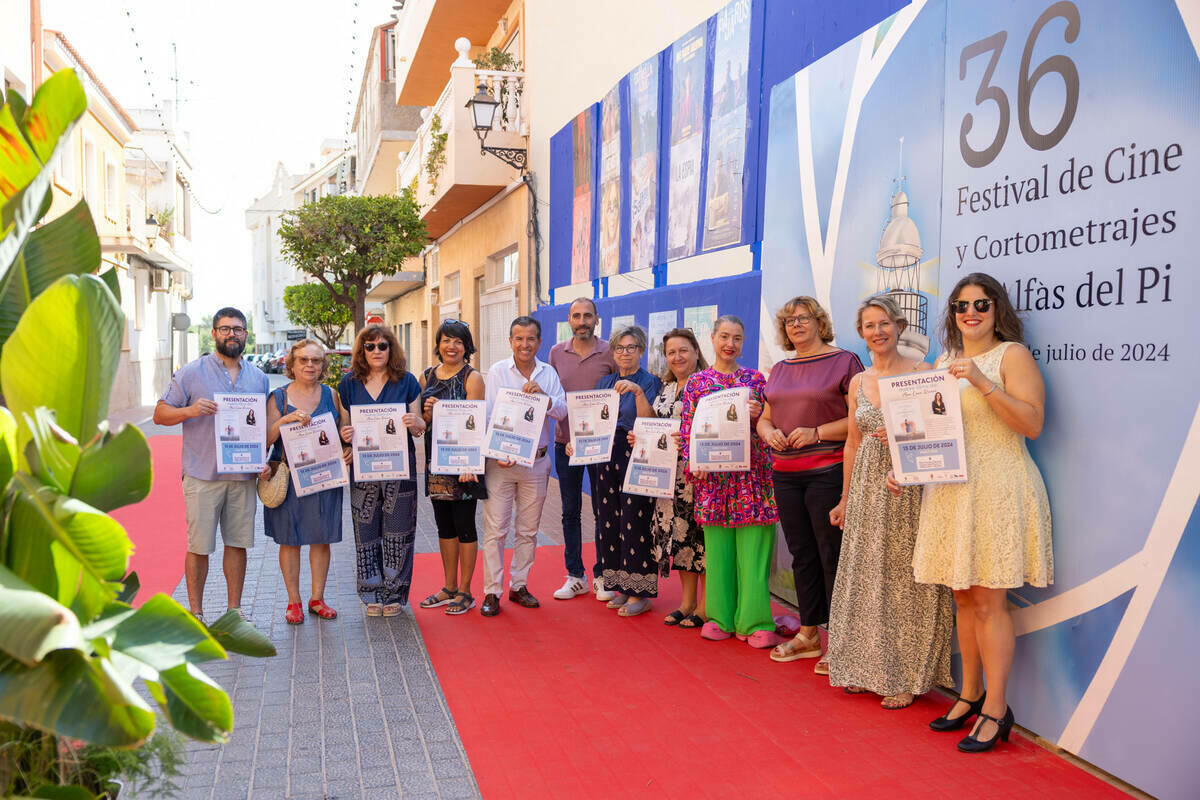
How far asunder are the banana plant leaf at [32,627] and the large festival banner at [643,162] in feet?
28.8

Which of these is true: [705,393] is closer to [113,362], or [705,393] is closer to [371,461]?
[371,461]

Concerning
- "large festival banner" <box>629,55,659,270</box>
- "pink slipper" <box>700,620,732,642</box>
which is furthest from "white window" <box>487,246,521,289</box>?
"pink slipper" <box>700,620,732,642</box>

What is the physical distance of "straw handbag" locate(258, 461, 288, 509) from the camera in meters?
6.09

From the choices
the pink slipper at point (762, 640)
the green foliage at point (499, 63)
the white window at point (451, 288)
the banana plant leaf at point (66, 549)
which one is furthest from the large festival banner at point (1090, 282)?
the white window at point (451, 288)

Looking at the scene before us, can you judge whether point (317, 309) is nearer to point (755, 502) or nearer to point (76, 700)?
point (755, 502)

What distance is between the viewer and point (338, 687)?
5.11 meters

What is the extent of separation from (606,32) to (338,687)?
9502 mm

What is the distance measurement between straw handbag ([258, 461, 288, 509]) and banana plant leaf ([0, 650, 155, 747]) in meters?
4.41

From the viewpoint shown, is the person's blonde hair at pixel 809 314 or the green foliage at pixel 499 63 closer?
the person's blonde hair at pixel 809 314

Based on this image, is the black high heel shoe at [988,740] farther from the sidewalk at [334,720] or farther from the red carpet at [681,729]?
the sidewalk at [334,720]

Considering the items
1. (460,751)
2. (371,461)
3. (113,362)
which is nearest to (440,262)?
(371,461)

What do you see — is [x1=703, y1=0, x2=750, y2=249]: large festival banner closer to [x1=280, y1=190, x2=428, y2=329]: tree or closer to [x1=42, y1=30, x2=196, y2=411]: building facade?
[x1=280, y1=190, x2=428, y2=329]: tree

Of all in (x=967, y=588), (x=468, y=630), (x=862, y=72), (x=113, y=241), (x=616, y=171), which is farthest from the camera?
(x=113, y=241)

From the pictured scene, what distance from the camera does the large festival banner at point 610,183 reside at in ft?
37.0
